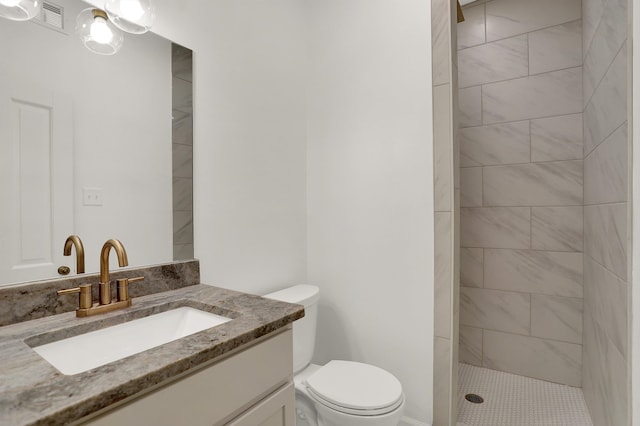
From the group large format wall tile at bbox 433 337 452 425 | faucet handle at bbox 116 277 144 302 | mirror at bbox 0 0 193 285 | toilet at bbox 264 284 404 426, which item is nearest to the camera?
mirror at bbox 0 0 193 285

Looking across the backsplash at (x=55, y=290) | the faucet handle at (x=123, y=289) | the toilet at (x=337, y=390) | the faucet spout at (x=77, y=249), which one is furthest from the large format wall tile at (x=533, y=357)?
the faucet spout at (x=77, y=249)

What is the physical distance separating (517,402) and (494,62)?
2.33 m

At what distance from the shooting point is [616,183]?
126cm

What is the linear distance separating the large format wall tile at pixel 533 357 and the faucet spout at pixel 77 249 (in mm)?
2570

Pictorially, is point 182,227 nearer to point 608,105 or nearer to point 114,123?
point 114,123

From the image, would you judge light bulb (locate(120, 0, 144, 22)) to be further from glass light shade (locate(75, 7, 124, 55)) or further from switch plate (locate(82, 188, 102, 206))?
switch plate (locate(82, 188, 102, 206))

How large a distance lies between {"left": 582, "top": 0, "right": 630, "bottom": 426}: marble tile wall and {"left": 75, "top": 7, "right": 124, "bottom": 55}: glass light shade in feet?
5.75

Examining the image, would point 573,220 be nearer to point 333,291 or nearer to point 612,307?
point 612,307

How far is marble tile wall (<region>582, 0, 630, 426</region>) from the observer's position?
3.80 feet

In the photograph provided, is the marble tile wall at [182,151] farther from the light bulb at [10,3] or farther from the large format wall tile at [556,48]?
the large format wall tile at [556,48]

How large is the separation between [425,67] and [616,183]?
3.18 ft

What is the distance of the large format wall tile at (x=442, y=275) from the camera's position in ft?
5.25

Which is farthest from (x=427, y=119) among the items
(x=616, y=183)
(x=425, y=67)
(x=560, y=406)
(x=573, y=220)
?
(x=560, y=406)

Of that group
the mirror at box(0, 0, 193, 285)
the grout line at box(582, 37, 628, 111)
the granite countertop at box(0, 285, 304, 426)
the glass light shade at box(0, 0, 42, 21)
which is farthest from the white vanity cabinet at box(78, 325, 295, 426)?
the grout line at box(582, 37, 628, 111)
